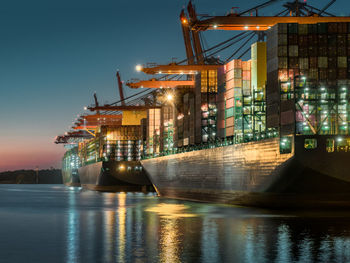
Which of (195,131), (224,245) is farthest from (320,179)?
(195,131)

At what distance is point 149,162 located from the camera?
9356cm

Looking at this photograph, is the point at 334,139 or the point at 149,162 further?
the point at 149,162

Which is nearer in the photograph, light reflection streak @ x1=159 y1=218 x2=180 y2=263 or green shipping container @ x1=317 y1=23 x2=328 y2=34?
light reflection streak @ x1=159 y1=218 x2=180 y2=263

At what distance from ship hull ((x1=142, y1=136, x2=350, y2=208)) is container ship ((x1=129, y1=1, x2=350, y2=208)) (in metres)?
0.08

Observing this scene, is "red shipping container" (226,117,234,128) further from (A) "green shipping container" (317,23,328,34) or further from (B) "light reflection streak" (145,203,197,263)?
(B) "light reflection streak" (145,203,197,263)

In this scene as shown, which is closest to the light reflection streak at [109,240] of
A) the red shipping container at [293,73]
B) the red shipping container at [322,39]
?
the red shipping container at [293,73]

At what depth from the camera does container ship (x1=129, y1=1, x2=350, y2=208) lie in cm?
4256

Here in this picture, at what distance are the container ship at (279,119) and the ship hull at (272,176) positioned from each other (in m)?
0.08

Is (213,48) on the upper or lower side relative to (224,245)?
upper

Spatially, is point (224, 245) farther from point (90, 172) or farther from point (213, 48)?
point (90, 172)

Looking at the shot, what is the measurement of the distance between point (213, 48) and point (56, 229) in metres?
43.4

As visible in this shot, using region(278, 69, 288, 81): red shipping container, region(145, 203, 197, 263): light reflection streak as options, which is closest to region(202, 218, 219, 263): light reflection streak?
region(145, 203, 197, 263): light reflection streak

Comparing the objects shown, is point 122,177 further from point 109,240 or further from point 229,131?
point 109,240

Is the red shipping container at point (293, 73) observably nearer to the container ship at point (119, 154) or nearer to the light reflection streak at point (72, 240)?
the light reflection streak at point (72, 240)
